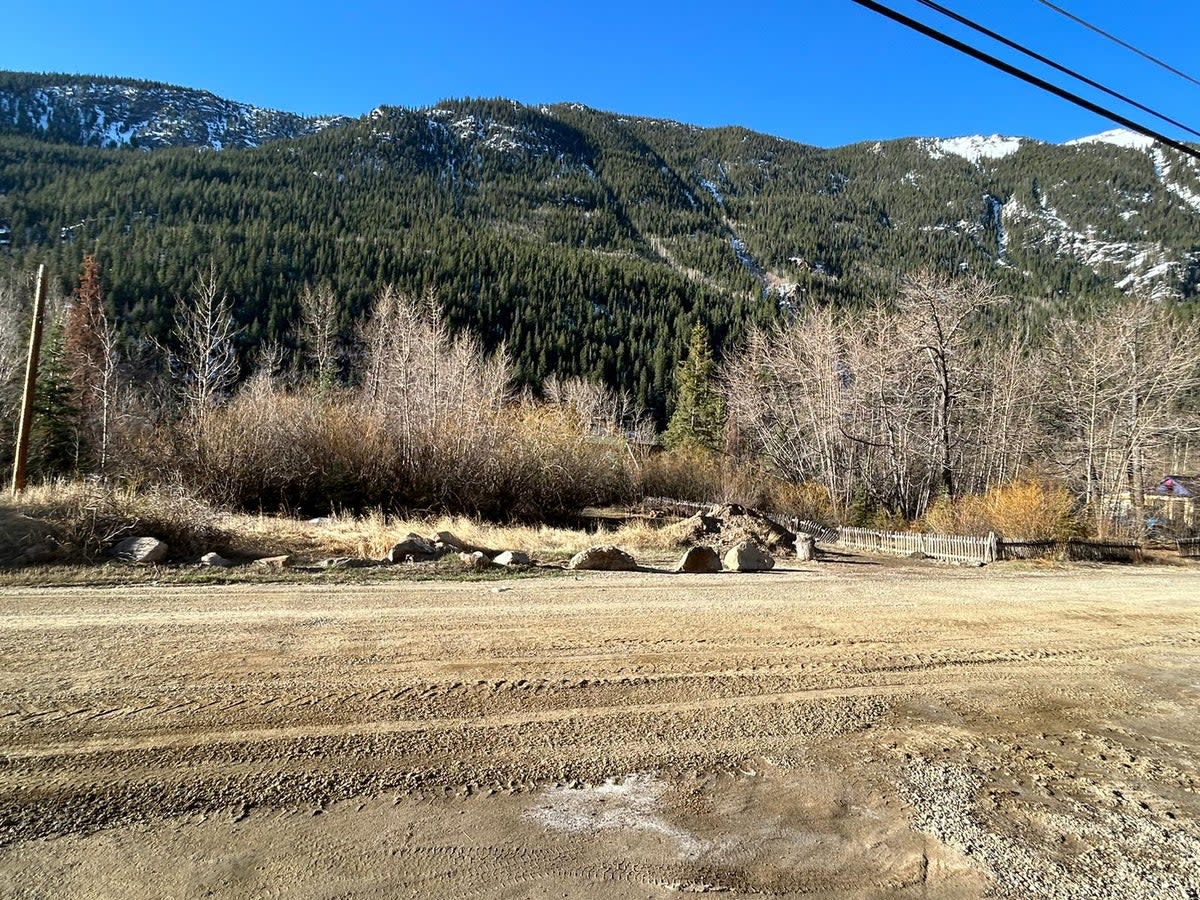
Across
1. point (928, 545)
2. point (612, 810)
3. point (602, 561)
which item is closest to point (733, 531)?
point (928, 545)

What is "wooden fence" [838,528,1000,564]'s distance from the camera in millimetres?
18078

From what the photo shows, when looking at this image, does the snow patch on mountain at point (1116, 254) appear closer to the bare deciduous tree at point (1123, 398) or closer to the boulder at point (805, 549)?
the bare deciduous tree at point (1123, 398)

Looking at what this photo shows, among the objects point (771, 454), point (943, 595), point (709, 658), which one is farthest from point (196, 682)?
point (771, 454)

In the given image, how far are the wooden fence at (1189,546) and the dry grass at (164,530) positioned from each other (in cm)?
2136

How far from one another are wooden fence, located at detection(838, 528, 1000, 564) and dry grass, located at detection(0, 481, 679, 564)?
27.7 feet

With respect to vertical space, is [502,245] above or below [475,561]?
above

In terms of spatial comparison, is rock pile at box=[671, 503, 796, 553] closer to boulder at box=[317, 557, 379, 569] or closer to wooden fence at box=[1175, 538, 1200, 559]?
boulder at box=[317, 557, 379, 569]

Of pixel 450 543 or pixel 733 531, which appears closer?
pixel 450 543

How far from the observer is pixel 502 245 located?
126812mm

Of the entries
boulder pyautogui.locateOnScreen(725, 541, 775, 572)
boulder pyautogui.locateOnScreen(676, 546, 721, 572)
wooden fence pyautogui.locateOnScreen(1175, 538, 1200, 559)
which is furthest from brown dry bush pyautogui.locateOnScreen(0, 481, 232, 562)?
wooden fence pyautogui.locateOnScreen(1175, 538, 1200, 559)

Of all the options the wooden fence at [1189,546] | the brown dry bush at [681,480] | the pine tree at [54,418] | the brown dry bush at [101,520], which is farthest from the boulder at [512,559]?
the wooden fence at [1189,546]

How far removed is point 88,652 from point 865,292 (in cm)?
14986

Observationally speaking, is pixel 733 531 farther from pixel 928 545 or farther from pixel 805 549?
pixel 928 545

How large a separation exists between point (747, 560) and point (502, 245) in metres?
123
